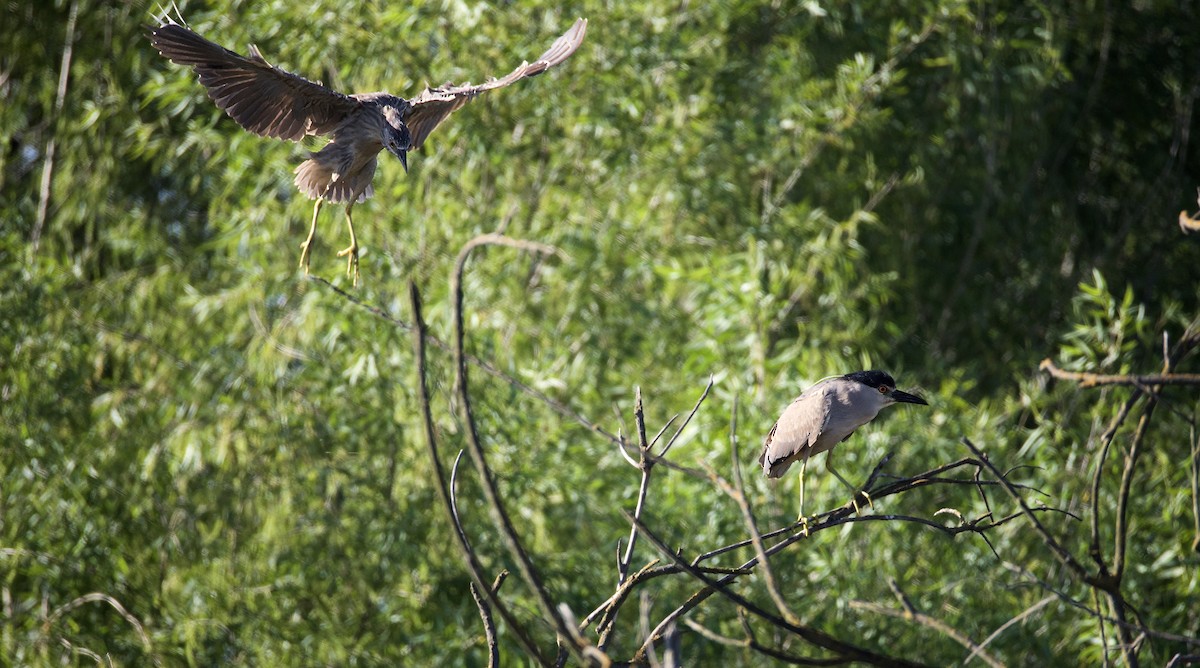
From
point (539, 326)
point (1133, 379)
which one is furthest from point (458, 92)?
point (539, 326)

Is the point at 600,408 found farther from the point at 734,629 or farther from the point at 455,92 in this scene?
the point at 455,92

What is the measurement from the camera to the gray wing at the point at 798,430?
304 cm

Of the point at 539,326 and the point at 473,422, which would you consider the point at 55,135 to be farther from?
the point at 473,422

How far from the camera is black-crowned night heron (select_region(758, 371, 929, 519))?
120 inches

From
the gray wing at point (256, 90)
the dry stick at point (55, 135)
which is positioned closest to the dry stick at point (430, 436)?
the gray wing at point (256, 90)

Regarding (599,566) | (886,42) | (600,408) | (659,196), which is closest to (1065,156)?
(886,42)

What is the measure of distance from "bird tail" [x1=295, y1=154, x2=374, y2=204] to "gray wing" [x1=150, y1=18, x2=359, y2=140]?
0.33 feet

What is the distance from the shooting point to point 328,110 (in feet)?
10.7

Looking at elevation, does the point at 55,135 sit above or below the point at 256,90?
above

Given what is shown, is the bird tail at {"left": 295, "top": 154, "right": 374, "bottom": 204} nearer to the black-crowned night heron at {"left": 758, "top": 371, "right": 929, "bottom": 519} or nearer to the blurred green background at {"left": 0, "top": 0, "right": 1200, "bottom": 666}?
the black-crowned night heron at {"left": 758, "top": 371, "right": 929, "bottom": 519}

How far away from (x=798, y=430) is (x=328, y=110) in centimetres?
155

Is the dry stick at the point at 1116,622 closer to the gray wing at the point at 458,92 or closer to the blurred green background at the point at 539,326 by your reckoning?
the gray wing at the point at 458,92

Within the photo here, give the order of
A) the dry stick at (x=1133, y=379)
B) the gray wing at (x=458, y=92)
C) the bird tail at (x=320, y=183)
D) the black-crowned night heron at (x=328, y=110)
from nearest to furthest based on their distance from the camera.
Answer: the dry stick at (x=1133, y=379), the black-crowned night heron at (x=328, y=110), the gray wing at (x=458, y=92), the bird tail at (x=320, y=183)

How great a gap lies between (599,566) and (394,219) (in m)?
2.06
